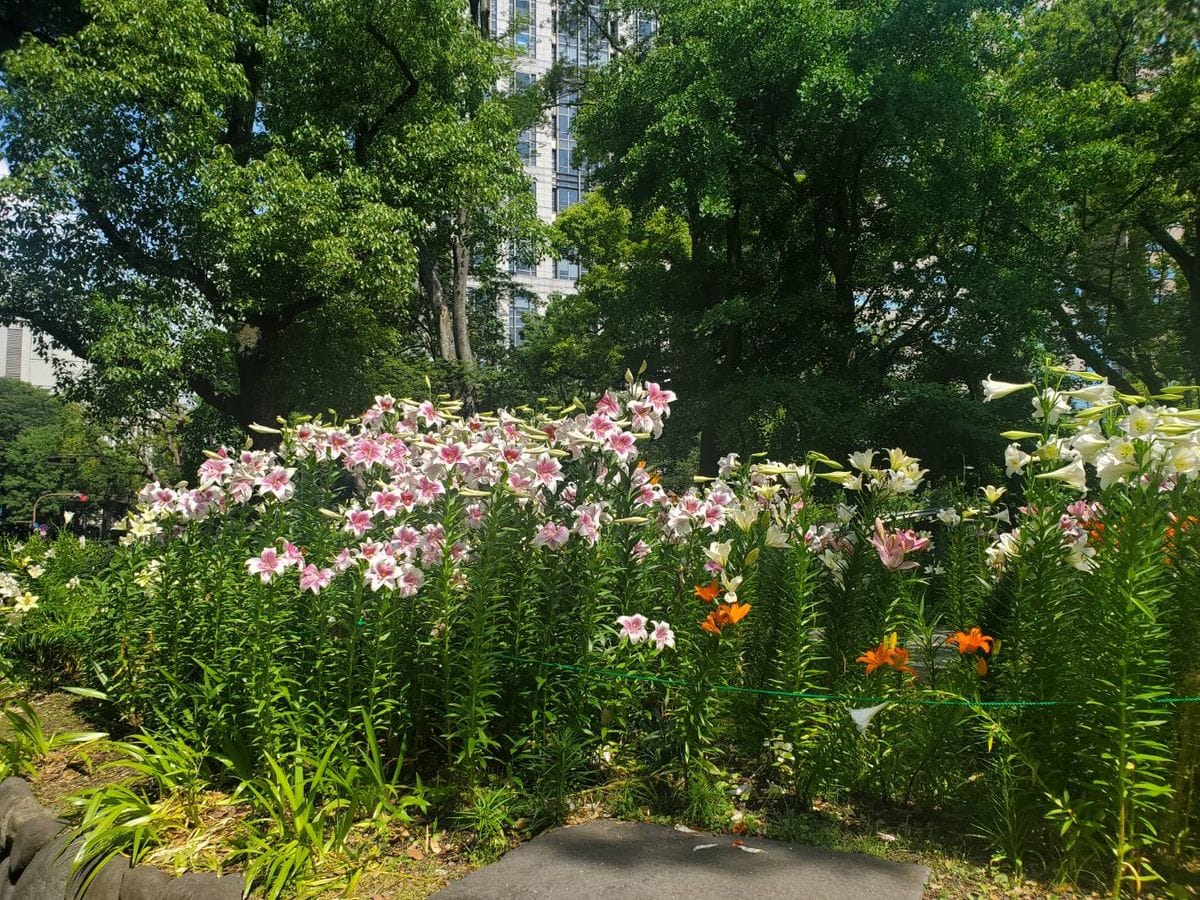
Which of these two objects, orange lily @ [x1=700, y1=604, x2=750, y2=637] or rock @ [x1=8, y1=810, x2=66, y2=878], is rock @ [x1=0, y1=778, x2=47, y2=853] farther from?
orange lily @ [x1=700, y1=604, x2=750, y2=637]

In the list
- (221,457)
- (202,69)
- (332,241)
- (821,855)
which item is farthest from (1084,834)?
(202,69)

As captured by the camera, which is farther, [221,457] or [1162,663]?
[221,457]

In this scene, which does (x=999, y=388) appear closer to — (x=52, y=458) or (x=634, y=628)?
(x=634, y=628)

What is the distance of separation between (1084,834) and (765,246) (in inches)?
590

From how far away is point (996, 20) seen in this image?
1245cm

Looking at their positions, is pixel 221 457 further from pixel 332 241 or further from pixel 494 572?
pixel 332 241

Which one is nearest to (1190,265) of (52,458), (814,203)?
(814,203)

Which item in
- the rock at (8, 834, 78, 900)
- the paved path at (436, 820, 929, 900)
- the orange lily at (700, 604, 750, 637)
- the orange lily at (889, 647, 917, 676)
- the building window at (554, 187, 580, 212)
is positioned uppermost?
the building window at (554, 187, 580, 212)

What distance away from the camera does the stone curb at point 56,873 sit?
2.57 m

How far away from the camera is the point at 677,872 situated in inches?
95.0

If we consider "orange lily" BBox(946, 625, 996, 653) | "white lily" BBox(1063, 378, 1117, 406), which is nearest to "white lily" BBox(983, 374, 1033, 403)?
"white lily" BBox(1063, 378, 1117, 406)

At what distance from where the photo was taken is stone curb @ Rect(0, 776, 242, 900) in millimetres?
2570

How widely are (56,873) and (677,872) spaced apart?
2.33 metres

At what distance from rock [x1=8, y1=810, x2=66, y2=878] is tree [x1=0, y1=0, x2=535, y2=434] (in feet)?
27.3
